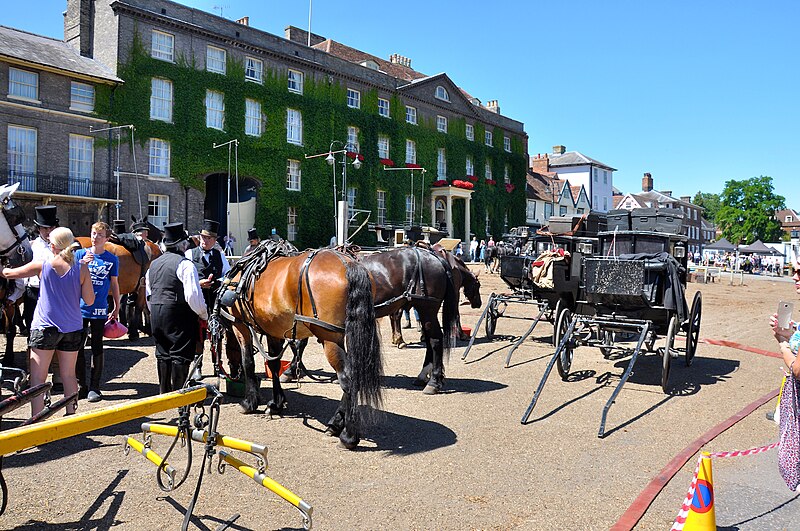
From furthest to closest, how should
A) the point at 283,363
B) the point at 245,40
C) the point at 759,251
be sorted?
1. the point at 759,251
2. the point at 245,40
3. the point at 283,363

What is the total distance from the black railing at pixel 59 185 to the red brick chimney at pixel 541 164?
1925 inches

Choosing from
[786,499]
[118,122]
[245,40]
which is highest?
[245,40]

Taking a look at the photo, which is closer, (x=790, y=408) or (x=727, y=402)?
(x=790, y=408)

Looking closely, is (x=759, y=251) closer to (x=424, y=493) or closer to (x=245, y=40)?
(x=245, y=40)

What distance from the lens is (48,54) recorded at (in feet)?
82.6

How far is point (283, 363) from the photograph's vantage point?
8344 mm

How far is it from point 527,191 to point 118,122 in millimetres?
37467

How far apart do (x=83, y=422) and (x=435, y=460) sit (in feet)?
10.1

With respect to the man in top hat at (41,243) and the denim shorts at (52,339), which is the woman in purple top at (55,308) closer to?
the denim shorts at (52,339)

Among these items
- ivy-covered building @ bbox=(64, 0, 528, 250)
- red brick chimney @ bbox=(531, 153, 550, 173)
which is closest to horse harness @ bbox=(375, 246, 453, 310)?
ivy-covered building @ bbox=(64, 0, 528, 250)

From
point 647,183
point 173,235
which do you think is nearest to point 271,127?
point 173,235

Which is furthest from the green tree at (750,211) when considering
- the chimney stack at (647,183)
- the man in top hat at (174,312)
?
the man in top hat at (174,312)

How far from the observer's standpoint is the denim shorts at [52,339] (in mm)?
5504

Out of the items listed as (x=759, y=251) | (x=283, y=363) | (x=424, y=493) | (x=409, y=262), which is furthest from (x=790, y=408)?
(x=759, y=251)
